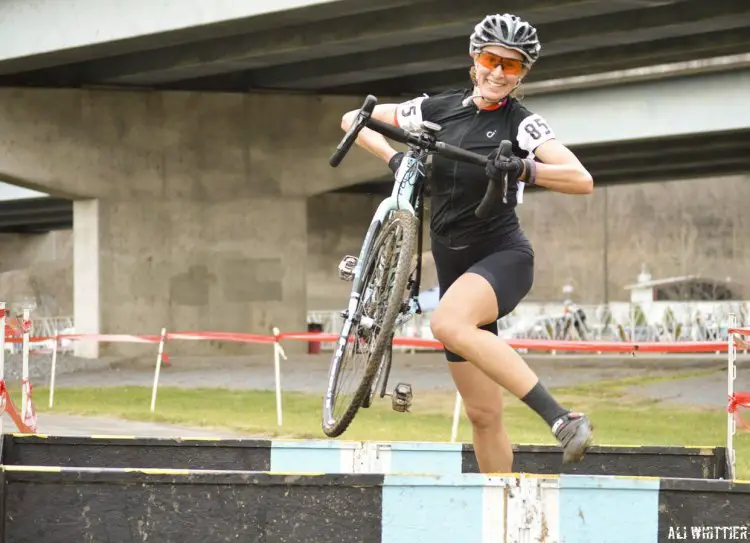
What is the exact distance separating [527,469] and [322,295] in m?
76.5

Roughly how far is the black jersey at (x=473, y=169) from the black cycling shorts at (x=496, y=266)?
0.17ft

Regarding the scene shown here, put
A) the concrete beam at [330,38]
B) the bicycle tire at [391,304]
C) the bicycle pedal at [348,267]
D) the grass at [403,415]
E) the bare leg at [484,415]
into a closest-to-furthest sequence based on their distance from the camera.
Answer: the bicycle tire at [391,304] < the bare leg at [484,415] < the bicycle pedal at [348,267] < the grass at [403,415] < the concrete beam at [330,38]

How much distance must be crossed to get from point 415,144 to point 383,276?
753 mm

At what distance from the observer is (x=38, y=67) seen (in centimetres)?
3036

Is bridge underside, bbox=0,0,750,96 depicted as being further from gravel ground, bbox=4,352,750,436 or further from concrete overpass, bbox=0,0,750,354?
gravel ground, bbox=4,352,750,436

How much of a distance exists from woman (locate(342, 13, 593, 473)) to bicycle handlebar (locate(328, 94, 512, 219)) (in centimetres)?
11

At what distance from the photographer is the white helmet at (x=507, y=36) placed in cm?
674

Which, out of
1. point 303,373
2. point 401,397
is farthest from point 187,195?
point 401,397

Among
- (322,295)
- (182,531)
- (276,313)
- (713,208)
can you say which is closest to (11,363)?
(276,313)

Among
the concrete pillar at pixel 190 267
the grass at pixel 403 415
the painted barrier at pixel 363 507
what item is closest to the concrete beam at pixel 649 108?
the concrete pillar at pixel 190 267

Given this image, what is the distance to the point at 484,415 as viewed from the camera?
23.8ft

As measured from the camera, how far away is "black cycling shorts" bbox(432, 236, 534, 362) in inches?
272

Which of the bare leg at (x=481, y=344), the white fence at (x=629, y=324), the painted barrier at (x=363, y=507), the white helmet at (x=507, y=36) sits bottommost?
the painted barrier at (x=363, y=507)

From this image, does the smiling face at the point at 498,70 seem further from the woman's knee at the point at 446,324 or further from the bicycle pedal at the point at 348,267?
the bicycle pedal at the point at 348,267
